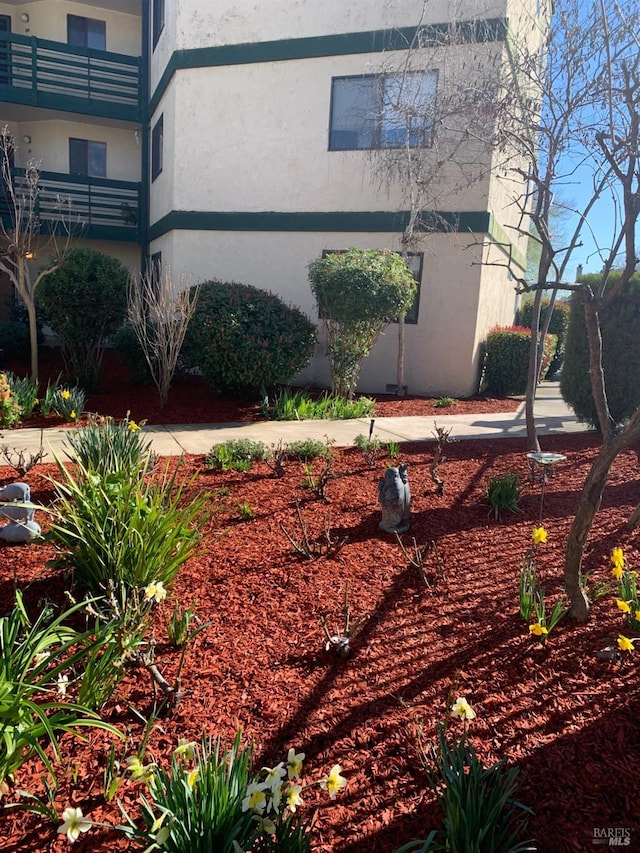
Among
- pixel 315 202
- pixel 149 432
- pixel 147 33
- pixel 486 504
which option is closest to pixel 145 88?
pixel 147 33

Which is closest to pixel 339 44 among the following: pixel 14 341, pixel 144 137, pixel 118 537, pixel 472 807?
pixel 144 137

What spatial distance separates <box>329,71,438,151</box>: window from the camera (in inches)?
394

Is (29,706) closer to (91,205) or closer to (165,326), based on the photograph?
(165,326)

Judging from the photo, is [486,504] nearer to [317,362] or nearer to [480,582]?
[480,582]

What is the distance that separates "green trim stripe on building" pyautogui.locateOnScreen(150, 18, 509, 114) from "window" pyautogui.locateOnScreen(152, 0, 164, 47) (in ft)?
7.04

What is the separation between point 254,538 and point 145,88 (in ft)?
49.1

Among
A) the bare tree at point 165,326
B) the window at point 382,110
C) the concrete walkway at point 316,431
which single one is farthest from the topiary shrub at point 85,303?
the window at point 382,110

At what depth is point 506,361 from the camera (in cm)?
1179

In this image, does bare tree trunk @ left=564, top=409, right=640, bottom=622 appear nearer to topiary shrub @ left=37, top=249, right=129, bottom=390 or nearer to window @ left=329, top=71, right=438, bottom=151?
window @ left=329, top=71, right=438, bottom=151

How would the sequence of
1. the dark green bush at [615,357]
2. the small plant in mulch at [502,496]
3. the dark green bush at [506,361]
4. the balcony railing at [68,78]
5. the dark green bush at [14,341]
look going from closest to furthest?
the small plant in mulch at [502,496] < the dark green bush at [615,357] < the dark green bush at [506,361] < the dark green bush at [14,341] < the balcony railing at [68,78]

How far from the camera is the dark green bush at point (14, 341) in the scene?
40.4ft

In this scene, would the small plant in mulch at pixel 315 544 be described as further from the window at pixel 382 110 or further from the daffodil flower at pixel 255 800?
the window at pixel 382 110

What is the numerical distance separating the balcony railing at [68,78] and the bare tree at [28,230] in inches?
56.1

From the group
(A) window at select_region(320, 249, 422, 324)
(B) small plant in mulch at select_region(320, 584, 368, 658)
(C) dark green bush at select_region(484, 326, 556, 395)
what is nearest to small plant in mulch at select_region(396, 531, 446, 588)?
(B) small plant in mulch at select_region(320, 584, 368, 658)
